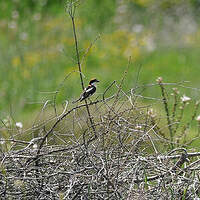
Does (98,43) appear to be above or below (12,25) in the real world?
below

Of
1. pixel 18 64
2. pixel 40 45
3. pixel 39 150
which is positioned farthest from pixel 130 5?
pixel 39 150

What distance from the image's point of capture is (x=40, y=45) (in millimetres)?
9062

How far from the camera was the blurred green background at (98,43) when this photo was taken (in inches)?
305

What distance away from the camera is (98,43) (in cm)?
899

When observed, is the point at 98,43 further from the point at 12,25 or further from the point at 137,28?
the point at 12,25

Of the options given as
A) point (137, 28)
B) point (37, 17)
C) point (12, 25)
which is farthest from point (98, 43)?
point (12, 25)

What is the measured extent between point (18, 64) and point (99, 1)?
263 cm

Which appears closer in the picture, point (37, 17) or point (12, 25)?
point (12, 25)

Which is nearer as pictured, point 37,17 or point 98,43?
point 98,43

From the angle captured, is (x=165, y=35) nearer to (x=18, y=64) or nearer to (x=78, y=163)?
(x=18, y=64)

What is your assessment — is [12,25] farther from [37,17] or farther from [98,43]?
[98,43]

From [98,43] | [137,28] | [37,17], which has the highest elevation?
[37,17]

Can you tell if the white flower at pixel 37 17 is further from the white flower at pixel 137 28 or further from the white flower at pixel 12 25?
the white flower at pixel 137 28

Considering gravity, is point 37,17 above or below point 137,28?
above
